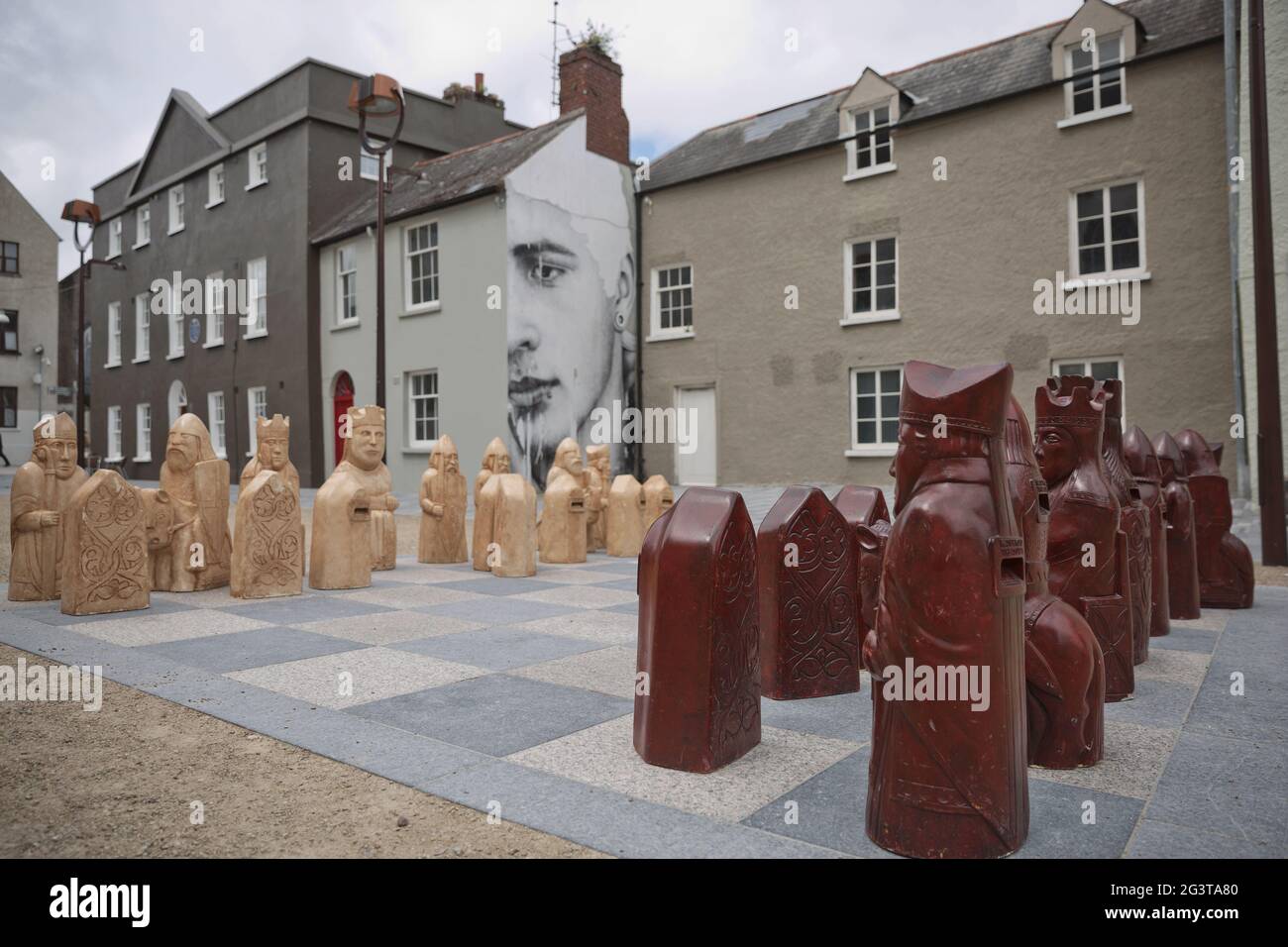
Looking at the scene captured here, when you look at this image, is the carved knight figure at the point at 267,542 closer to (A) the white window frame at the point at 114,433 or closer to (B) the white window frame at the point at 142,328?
(B) the white window frame at the point at 142,328

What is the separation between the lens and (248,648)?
520cm

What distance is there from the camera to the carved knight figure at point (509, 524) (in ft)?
27.6

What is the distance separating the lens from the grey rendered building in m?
26.5

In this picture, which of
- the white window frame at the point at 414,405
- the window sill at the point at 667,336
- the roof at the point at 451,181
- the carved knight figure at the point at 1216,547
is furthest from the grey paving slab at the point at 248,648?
the window sill at the point at 667,336

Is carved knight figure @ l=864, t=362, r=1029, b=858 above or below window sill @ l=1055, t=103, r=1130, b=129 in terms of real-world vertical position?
below

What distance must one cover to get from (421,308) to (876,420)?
Answer: 378 inches

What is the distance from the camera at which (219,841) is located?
2.64 m

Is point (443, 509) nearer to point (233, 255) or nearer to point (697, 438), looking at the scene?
point (697, 438)

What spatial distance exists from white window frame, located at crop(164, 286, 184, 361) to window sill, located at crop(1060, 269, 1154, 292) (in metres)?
22.6

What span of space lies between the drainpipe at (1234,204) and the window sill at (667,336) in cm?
969

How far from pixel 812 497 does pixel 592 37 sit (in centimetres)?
1749

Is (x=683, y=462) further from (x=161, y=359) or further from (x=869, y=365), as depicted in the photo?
(x=161, y=359)

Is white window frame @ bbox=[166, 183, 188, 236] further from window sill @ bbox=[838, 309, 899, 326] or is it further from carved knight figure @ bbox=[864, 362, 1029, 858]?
carved knight figure @ bbox=[864, 362, 1029, 858]

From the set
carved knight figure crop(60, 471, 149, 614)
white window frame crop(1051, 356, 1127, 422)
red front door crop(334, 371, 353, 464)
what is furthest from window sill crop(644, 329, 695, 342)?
carved knight figure crop(60, 471, 149, 614)
